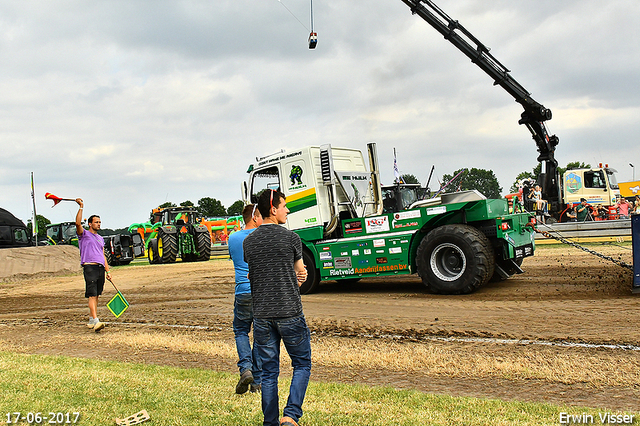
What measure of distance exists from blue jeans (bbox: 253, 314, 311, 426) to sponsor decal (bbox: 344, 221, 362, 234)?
22.3 feet

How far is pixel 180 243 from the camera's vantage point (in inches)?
902

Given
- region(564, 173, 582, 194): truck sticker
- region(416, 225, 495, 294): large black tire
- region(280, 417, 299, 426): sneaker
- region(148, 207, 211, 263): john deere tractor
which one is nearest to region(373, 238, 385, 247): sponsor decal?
region(416, 225, 495, 294): large black tire

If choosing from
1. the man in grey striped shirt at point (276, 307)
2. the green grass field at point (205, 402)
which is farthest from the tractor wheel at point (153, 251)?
the man in grey striped shirt at point (276, 307)

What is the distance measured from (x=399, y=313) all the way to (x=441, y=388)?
11.6ft

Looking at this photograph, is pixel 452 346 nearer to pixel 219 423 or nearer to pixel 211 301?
pixel 219 423

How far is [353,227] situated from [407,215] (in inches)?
46.1

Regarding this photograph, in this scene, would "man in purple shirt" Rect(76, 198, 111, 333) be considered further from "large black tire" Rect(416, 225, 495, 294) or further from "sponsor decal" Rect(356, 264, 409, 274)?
"large black tire" Rect(416, 225, 495, 294)

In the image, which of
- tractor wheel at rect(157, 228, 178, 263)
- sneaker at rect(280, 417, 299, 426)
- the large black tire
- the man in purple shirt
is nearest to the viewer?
sneaker at rect(280, 417, 299, 426)

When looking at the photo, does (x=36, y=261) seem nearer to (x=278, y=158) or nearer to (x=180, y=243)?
(x=180, y=243)

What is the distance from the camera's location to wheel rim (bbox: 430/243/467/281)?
934cm

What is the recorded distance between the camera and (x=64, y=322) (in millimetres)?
9055

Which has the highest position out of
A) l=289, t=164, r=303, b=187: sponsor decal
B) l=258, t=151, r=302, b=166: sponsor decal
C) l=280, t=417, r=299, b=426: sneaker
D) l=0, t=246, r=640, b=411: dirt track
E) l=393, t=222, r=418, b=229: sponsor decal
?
l=258, t=151, r=302, b=166: sponsor decal

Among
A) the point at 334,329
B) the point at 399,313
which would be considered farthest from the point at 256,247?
the point at 399,313

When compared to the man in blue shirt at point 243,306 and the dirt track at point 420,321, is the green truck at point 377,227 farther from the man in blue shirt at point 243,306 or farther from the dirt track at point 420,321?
the man in blue shirt at point 243,306
